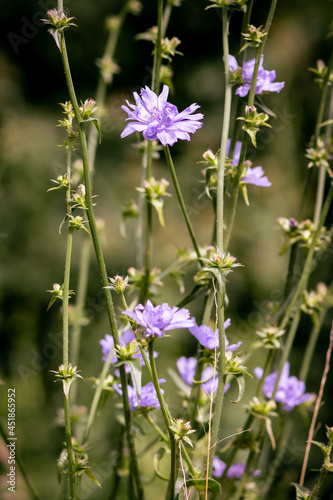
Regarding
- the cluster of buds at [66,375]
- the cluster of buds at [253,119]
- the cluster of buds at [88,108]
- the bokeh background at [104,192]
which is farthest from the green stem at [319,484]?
the bokeh background at [104,192]

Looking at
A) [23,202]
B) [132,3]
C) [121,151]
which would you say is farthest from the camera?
[121,151]

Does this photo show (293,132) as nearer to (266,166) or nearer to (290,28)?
(266,166)

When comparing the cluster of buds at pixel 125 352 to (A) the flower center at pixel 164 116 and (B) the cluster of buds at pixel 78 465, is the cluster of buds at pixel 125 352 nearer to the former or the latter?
(B) the cluster of buds at pixel 78 465

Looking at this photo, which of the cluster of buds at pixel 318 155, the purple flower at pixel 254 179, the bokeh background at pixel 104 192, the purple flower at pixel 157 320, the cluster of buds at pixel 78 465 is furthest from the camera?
the bokeh background at pixel 104 192

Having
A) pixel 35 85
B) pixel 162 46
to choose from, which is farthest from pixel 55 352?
pixel 162 46

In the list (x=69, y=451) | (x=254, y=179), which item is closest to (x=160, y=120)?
(x=254, y=179)

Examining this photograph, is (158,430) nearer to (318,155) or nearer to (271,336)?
(271,336)
